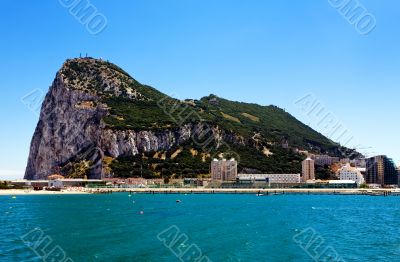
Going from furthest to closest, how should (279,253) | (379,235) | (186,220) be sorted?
1. (186,220)
2. (379,235)
3. (279,253)

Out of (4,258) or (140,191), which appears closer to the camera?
(4,258)

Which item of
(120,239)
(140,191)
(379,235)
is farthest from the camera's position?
(140,191)

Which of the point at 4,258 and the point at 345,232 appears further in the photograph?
the point at 345,232

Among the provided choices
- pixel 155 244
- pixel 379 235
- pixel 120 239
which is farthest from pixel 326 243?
pixel 120 239

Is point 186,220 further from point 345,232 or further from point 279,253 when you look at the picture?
point 279,253

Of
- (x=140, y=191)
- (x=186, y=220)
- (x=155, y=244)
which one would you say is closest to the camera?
(x=155, y=244)

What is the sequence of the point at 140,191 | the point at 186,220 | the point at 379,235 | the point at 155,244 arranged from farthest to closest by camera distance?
the point at 140,191 < the point at 186,220 < the point at 379,235 < the point at 155,244

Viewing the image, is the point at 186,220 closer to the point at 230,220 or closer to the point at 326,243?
the point at 230,220

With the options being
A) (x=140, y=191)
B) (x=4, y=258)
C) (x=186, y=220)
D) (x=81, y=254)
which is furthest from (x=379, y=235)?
(x=140, y=191)

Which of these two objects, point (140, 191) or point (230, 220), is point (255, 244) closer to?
point (230, 220)
